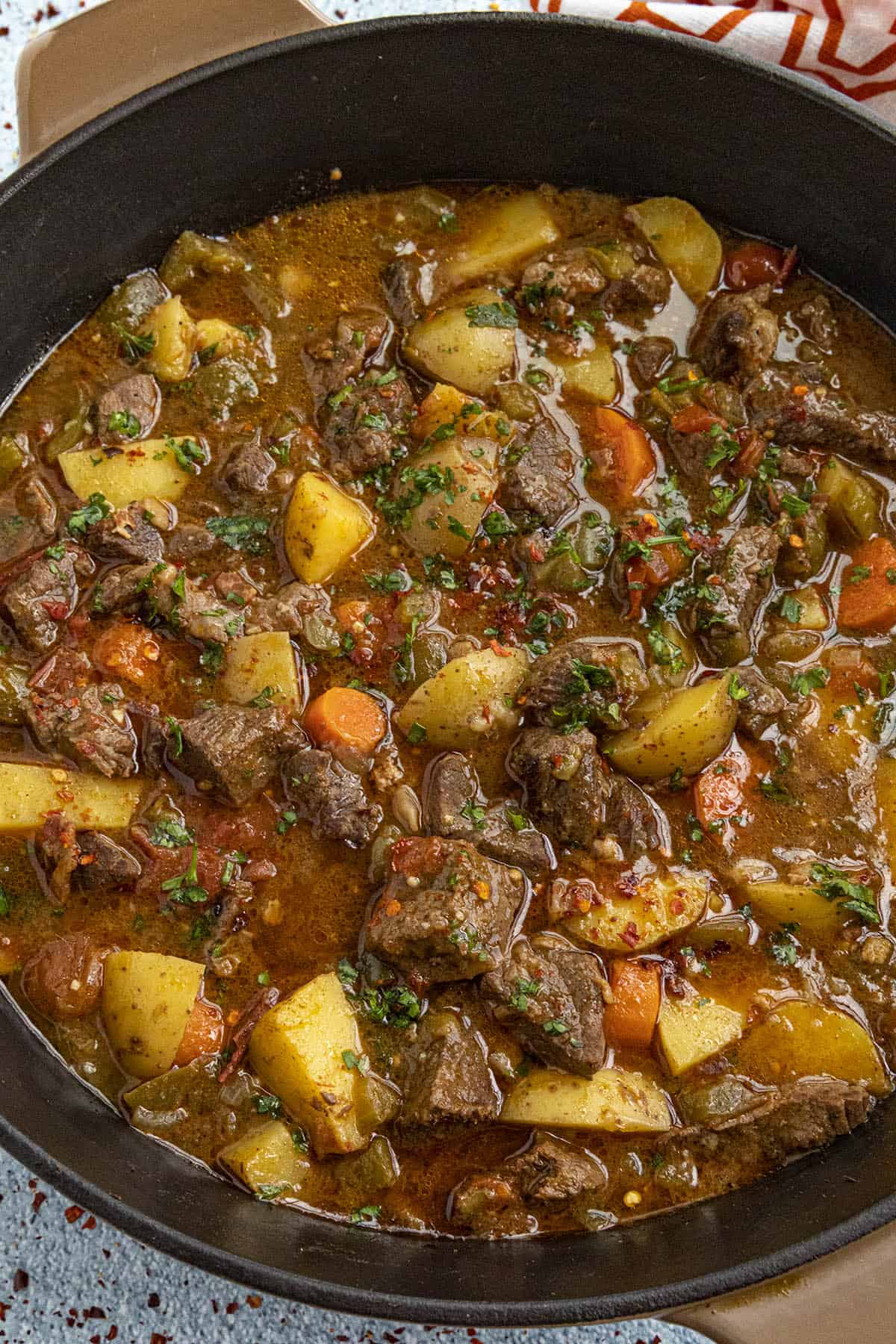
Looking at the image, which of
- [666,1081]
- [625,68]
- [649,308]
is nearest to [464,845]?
[666,1081]

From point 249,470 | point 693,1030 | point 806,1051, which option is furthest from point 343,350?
point 806,1051

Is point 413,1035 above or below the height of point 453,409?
below

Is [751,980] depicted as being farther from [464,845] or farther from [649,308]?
[649,308]

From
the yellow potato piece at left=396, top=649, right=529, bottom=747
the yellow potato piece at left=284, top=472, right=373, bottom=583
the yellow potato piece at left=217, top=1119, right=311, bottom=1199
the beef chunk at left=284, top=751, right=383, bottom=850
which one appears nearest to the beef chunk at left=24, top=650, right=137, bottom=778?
the beef chunk at left=284, top=751, right=383, bottom=850

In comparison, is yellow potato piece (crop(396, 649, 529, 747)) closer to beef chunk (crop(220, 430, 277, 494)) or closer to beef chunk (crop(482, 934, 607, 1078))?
beef chunk (crop(482, 934, 607, 1078))

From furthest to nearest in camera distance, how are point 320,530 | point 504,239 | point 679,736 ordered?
point 504,239 → point 320,530 → point 679,736

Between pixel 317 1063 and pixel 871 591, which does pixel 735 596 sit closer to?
pixel 871 591
